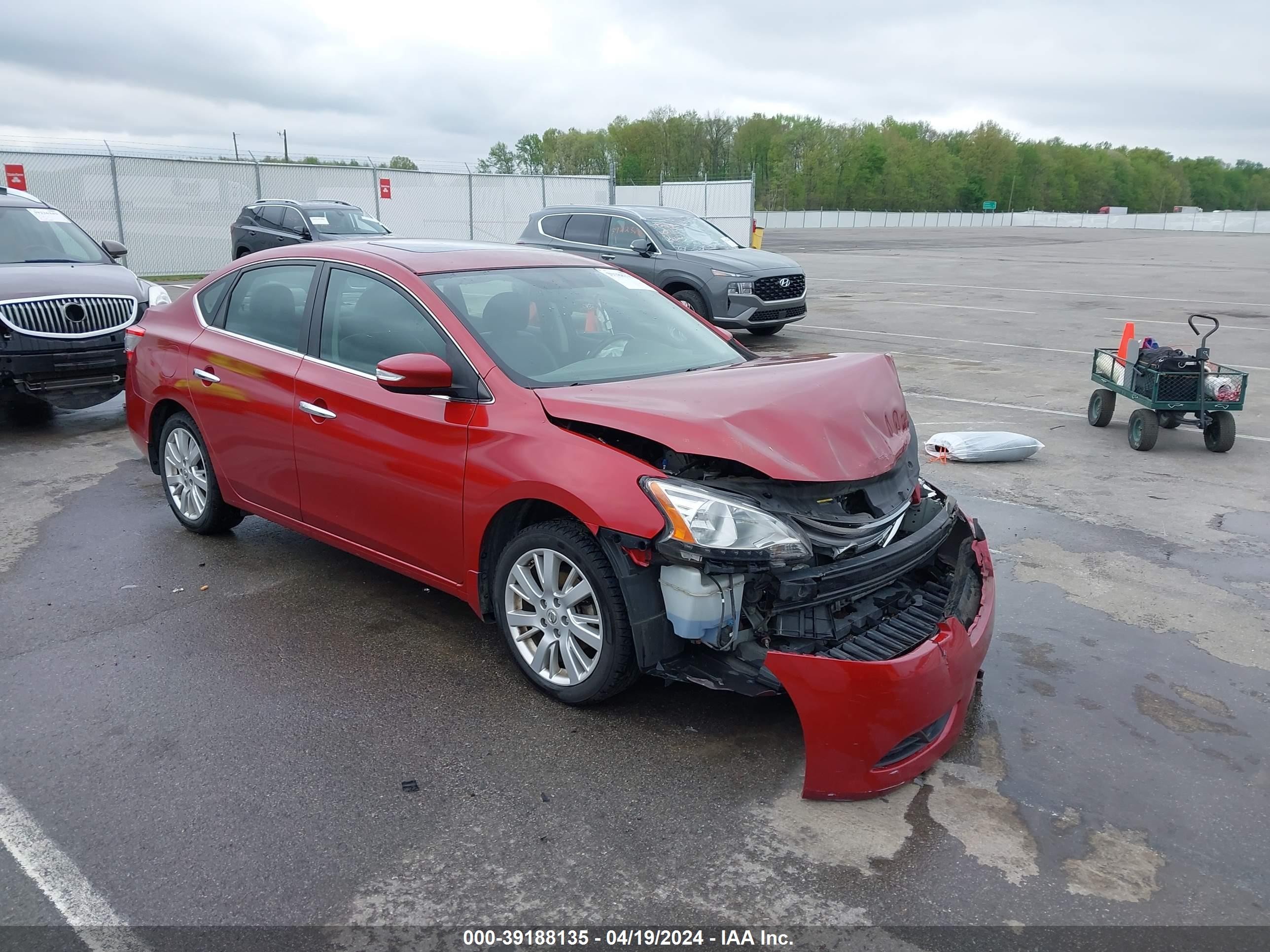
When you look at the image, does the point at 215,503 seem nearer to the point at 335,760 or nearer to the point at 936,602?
the point at 335,760

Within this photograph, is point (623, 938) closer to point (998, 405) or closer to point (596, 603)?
point (596, 603)

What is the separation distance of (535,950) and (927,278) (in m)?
25.3

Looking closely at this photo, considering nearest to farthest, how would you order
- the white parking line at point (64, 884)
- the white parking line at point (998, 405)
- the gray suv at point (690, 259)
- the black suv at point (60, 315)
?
the white parking line at point (64, 884) → the black suv at point (60, 315) → the white parking line at point (998, 405) → the gray suv at point (690, 259)

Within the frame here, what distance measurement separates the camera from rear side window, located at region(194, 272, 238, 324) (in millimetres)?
5480

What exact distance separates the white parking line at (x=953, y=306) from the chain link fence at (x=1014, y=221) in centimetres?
5395

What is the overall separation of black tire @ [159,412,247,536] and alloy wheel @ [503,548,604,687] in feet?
7.93

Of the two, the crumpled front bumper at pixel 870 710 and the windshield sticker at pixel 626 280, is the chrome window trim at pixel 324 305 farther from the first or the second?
the crumpled front bumper at pixel 870 710

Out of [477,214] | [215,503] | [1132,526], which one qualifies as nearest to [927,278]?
[477,214]

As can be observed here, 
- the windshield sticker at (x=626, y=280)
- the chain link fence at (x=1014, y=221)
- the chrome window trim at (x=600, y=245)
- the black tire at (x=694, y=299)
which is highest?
the windshield sticker at (x=626, y=280)

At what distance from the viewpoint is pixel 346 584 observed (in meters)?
5.15

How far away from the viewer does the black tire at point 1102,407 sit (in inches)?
347

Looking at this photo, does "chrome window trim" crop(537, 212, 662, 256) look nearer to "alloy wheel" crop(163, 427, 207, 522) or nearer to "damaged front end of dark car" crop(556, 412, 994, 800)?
"alloy wheel" crop(163, 427, 207, 522)

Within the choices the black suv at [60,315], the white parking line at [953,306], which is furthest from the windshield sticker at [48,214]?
the white parking line at [953,306]

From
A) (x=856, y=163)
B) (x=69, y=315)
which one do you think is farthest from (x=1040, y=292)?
(x=856, y=163)
